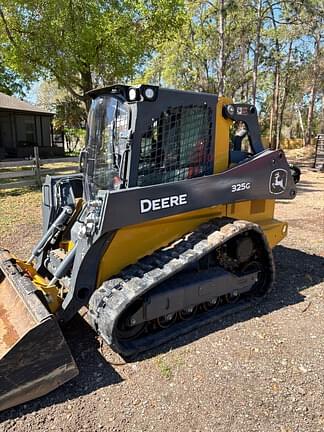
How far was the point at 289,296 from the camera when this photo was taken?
4465mm

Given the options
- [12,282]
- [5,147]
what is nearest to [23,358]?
[12,282]

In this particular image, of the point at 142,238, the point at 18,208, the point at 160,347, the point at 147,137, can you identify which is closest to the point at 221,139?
the point at 147,137

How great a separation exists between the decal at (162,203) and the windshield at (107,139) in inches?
13.3

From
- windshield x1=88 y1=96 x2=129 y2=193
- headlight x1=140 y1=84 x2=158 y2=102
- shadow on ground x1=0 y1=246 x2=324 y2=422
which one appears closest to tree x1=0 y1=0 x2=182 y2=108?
windshield x1=88 y1=96 x2=129 y2=193

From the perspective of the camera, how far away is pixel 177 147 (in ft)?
12.0

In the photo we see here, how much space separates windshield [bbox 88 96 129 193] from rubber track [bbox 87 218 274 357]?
2.75ft

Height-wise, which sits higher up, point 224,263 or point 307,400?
point 224,263

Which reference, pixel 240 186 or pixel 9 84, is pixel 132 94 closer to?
pixel 240 186

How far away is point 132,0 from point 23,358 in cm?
1434

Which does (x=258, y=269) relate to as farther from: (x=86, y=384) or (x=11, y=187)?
(x=11, y=187)

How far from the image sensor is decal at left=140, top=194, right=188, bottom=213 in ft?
10.8

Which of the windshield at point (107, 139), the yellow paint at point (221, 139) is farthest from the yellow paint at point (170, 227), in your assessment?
the windshield at point (107, 139)

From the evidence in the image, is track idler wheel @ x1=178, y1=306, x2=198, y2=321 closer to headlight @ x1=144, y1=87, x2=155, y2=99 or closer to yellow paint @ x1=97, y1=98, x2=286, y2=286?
yellow paint @ x1=97, y1=98, x2=286, y2=286

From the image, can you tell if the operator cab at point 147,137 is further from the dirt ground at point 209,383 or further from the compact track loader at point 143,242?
the dirt ground at point 209,383
